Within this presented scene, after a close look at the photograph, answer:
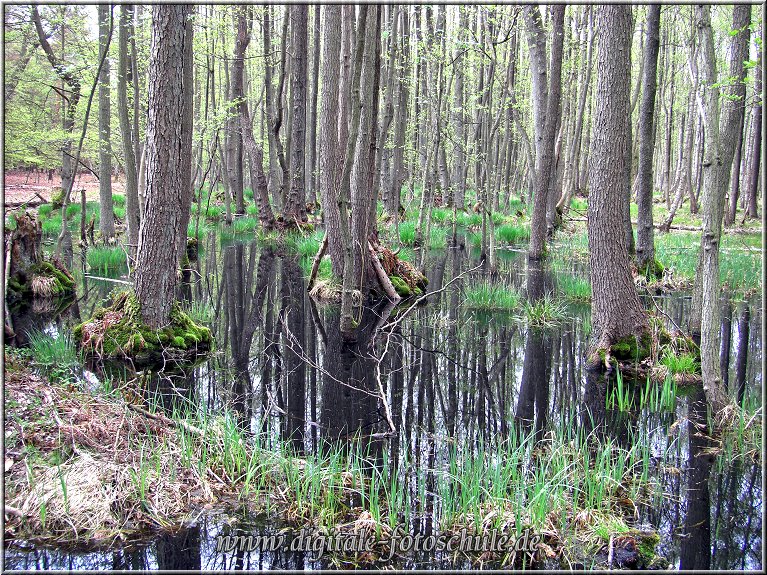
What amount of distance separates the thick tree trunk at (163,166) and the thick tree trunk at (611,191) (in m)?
4.40

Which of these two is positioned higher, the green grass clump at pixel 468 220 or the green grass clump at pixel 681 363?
the green grass clump at pixel 468 220

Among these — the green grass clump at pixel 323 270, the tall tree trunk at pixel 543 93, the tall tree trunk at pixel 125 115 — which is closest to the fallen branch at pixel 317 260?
the green grass clump at pixel 323 270

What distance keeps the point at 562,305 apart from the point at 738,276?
3.28 m

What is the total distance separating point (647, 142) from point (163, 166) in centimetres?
749

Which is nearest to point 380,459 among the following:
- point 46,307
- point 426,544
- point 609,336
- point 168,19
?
point 426,544

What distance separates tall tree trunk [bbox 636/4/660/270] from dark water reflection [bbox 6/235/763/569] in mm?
1116

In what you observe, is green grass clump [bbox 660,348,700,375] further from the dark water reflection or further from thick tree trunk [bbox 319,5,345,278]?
thick tree trunk [bbox 319,5,345,278]

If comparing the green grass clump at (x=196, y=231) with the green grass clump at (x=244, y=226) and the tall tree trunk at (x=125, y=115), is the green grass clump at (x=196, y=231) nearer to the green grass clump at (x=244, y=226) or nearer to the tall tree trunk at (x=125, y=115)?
the green grass clump at (x=244, y=226)

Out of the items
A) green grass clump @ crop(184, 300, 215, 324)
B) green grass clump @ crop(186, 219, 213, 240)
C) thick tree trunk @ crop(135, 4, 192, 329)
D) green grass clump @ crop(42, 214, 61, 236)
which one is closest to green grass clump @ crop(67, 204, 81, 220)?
green grass clump @ crop(42, 214, 61, 236)

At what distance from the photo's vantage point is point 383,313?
351 inches

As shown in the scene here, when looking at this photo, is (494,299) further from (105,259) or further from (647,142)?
(105,259)

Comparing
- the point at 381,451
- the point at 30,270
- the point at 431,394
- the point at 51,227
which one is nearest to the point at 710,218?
the point at 431,394

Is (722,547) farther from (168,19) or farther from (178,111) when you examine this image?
(168,19)

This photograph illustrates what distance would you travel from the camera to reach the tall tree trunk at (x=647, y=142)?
29.5ft
